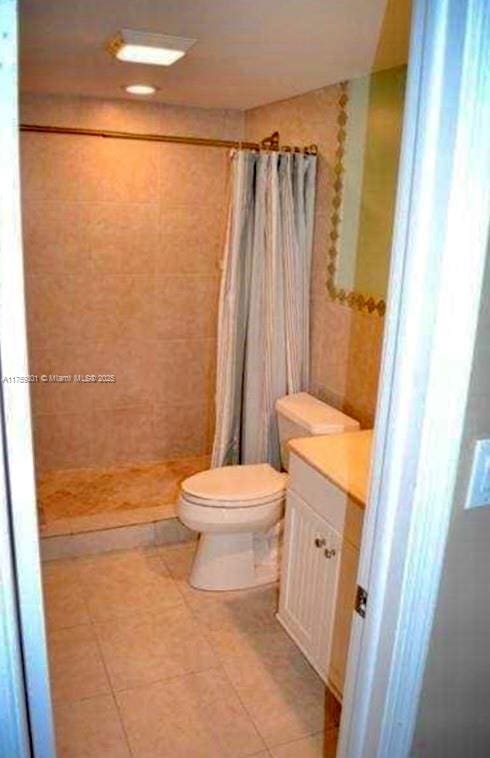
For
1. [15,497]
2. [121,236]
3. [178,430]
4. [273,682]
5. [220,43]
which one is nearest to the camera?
[15,497]

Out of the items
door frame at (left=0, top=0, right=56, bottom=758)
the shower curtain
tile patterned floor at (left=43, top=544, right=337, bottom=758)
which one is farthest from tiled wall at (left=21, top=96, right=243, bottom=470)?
door frame at (left=0, top=0, right=56, bottom=758)

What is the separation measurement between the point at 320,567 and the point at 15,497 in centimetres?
147

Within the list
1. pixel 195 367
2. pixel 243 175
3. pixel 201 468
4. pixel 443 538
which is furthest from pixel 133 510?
pixel 443 538

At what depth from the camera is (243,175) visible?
2.62m

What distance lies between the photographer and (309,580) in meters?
2.18

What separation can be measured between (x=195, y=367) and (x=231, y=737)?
2105mm

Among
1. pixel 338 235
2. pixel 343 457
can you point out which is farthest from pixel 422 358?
pixel 338 235

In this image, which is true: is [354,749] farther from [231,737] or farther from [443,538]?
[231,737]

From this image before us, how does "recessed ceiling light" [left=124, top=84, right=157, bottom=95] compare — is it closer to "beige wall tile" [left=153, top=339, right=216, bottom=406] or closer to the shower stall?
the shower stall

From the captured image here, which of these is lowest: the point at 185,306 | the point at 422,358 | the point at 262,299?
the point at 185,306

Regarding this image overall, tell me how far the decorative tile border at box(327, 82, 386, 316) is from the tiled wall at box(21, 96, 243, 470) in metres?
1.00

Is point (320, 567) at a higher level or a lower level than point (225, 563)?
higher

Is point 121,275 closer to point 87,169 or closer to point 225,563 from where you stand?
point 87,169

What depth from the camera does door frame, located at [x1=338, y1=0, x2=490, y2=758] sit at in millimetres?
858
